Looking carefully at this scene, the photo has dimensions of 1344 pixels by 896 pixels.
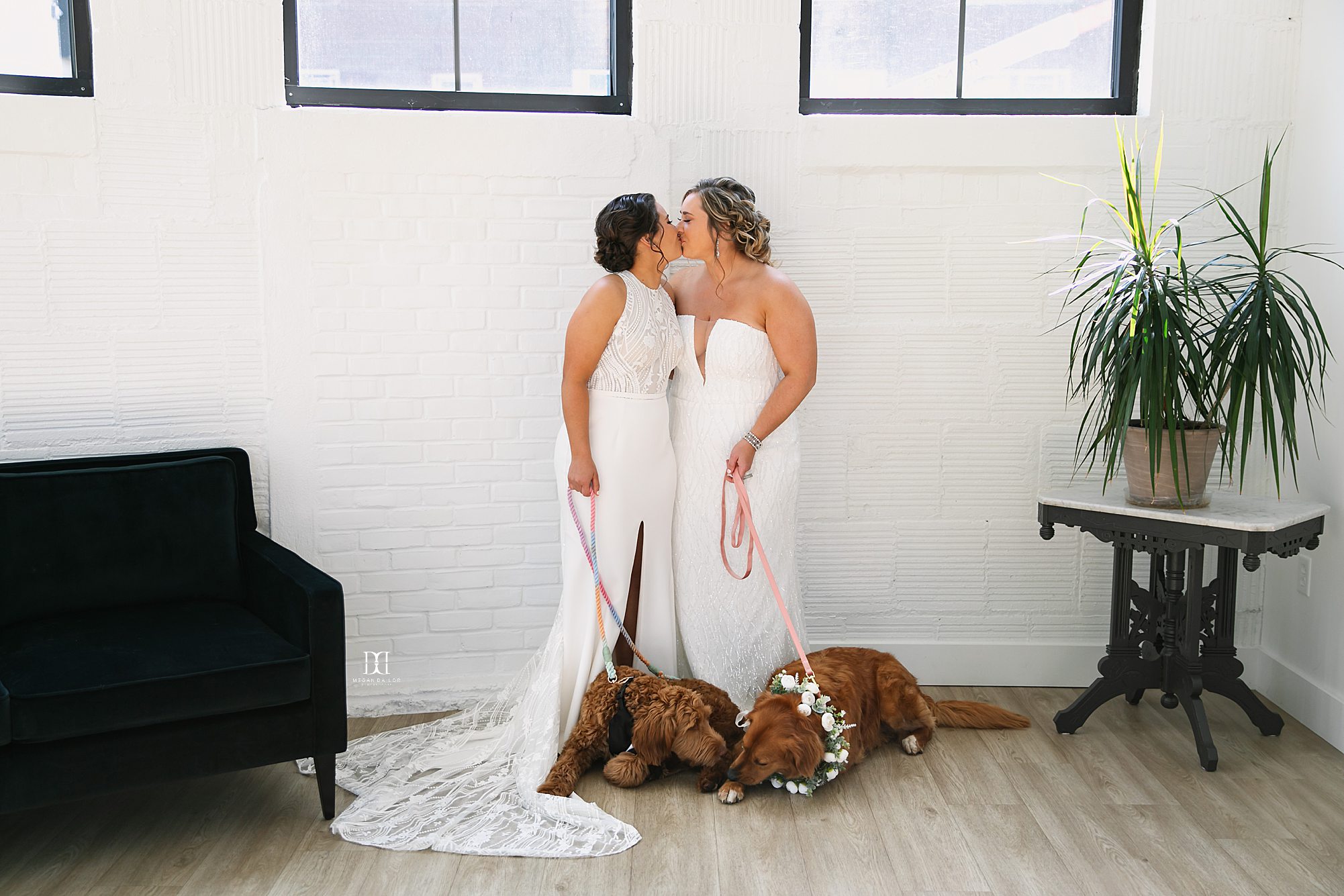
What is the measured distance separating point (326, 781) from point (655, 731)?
0.82 m

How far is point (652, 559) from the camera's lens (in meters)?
3.09

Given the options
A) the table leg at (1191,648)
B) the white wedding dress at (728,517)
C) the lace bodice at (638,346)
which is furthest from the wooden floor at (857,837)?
the lace bodice at (638,346)

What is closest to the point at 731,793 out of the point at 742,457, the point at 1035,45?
the point at 742,457

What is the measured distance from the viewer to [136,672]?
7.97 ft

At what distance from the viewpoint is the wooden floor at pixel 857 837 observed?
94.2 inches

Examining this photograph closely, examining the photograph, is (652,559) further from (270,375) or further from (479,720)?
(270,375)

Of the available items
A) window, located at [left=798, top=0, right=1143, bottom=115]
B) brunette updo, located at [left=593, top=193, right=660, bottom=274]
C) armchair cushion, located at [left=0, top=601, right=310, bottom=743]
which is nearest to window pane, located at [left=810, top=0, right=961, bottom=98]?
window, located at [left=798, top=0, right=1143, bottom=115]

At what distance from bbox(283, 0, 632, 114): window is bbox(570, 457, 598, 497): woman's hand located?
1175 millimetres

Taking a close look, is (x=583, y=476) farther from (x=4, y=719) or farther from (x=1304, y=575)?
(x=1304, y=575)

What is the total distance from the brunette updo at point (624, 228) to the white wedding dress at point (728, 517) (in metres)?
0.27

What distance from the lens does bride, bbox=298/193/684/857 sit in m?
2.91

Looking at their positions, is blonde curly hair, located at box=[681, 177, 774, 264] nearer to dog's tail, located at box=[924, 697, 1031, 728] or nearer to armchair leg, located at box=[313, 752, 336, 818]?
dog's tail, located at box=[924, 697, 1031, 728]

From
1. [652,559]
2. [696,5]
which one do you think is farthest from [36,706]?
[696,5]

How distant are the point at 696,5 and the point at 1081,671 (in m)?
2.50
